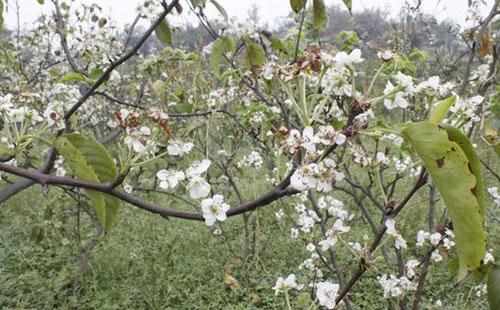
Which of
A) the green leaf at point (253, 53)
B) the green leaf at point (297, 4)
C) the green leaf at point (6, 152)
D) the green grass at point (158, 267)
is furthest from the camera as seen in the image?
the green grass at point (158, 267)

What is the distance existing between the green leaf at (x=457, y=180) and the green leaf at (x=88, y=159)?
11.8 inches

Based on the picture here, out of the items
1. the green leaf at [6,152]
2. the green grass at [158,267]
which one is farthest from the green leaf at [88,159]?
the green grass at [158,267]

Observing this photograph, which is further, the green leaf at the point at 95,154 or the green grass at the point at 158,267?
the green grass at the point at 158,267

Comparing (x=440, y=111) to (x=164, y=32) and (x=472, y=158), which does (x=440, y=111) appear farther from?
(x=164, y=32)

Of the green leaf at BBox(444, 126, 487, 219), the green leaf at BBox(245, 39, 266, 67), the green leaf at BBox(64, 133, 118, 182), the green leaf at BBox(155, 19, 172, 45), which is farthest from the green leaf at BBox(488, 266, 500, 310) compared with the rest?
the green leaf at BBox(155, 19, 172, 45)

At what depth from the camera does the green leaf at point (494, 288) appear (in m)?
0.45

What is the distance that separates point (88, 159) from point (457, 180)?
35cm

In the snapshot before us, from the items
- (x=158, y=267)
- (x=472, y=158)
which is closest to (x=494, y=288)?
(x=472, y=158)

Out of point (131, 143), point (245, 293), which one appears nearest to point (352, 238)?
point (245, 293)

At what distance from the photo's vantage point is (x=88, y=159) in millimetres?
501

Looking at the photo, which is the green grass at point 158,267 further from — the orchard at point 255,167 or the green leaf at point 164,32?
the green leaf at point 164,32

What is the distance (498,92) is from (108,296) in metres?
2.13

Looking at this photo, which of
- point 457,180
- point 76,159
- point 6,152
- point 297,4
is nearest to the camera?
point 457,180

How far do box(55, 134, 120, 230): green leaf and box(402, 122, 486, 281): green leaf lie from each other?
11.8 inches
